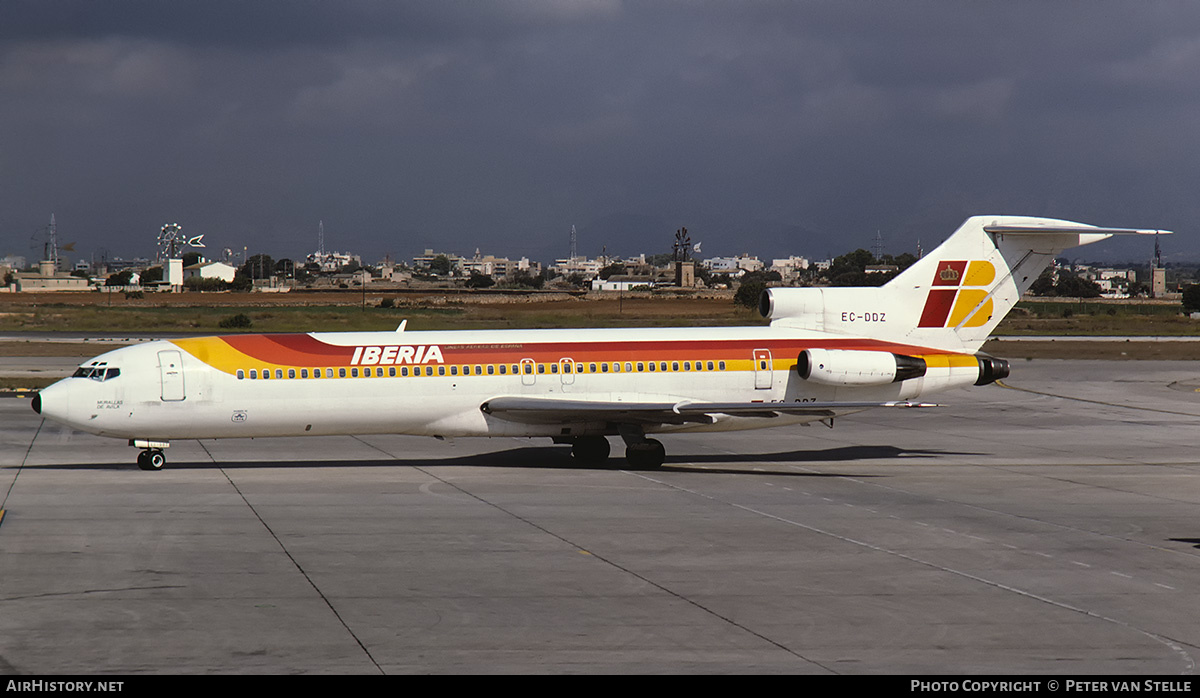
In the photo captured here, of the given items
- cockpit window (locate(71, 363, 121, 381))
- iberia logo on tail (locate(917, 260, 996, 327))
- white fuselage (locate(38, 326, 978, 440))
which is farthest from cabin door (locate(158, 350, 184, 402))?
iberia logo on tail (locate(917, 260, 996, 327))

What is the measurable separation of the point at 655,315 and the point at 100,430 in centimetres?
7500

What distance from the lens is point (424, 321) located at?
88.8m

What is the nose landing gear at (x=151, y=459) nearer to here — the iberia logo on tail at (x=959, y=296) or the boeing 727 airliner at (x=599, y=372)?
the boeing 727 airliner at (x=599, y=372)

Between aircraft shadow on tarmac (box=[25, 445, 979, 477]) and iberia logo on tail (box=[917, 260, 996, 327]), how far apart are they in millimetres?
3562

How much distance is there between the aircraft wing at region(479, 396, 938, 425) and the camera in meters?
26.2

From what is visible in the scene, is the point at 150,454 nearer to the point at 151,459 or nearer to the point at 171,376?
the point at 151,459

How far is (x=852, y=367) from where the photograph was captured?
28.3 meters

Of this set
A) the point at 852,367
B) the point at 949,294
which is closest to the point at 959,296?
the point at 949,294

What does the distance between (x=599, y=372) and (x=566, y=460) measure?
2.50m

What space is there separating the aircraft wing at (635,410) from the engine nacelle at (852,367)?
1186mm

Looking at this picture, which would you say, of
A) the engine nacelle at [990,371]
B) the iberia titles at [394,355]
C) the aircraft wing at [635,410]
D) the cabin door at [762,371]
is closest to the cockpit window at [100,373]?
the iberia titles at [394,355]

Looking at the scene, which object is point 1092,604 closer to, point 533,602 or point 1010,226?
point 533,602
